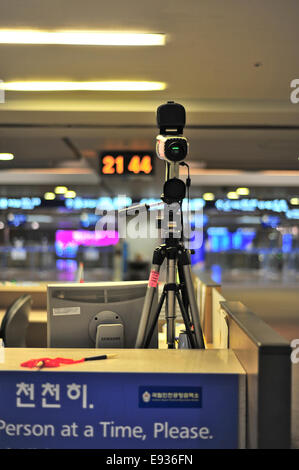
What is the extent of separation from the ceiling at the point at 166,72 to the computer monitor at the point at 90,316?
5.42 feet

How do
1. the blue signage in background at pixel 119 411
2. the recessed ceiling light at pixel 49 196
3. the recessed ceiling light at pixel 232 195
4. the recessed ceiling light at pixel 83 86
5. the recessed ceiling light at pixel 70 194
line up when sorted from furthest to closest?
the recessed ceiling light at pixel 49 196, the recessed ceiling light at pixel 70 194, the recessed ceiling light at pixel 232 195, the recessed ceiling light at pixel 83 86, the blue signage in background at pixel 119 411

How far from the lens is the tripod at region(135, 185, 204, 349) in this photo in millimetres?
2080

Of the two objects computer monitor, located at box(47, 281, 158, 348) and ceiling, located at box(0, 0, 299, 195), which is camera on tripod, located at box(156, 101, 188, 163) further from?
ceiling, located at box(0, 0, 299, 195)

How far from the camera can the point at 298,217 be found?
14000mm

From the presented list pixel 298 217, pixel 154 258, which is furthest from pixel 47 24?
pixel 298 217

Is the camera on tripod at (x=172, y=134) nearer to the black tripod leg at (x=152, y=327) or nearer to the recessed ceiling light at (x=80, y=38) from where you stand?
the black tripod leg at (x=152, y=327)

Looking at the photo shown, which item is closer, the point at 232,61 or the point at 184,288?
the point at 184,288

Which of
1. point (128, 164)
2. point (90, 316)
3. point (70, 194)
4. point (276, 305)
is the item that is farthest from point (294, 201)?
point (90, 316)

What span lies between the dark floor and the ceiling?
2.14m

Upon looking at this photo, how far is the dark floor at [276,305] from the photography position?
6.82 m

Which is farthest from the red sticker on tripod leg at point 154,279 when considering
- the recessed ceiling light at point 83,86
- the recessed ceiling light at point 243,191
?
the recessed ceiling light at point 243,191

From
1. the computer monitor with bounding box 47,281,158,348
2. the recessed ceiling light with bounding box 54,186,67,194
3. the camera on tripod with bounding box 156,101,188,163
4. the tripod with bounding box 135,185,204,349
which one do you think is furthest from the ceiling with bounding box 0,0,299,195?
the recessed ceiling light with bounding box 54,186,67,194
